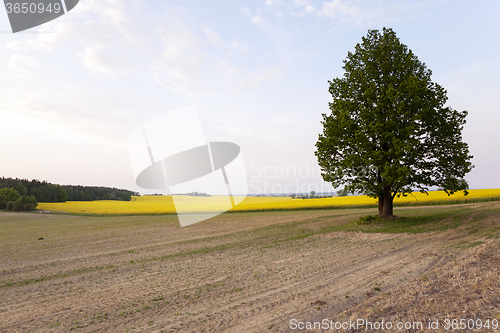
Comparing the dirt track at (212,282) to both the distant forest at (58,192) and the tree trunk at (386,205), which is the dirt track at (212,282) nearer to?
the tree trunk at (386,205)

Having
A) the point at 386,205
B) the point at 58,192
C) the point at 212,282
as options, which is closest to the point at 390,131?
the point at 386,205

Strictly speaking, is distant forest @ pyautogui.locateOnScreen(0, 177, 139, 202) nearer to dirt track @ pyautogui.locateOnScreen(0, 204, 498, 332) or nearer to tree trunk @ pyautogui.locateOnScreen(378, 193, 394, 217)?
dirt track @ pyautogui.locateOnScreen(0, 204, 498, 332)

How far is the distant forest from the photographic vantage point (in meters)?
92.9

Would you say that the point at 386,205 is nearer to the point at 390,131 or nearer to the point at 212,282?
the point at 390,131

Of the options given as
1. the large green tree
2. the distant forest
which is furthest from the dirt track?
the distant forest

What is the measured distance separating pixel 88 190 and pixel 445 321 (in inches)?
5549

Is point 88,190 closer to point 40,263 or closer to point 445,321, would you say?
point 40,263

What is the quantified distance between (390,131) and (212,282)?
15275 millimetres

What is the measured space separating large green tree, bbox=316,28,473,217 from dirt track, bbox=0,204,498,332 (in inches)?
188

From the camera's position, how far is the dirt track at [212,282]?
593 cm

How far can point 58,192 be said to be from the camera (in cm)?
9600

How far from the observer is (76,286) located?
30.2 ft

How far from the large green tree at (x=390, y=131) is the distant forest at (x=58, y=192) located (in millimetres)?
107484

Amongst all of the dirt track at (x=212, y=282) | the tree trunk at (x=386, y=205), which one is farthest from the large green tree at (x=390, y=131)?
the dirt track at (x=212, y=282)
